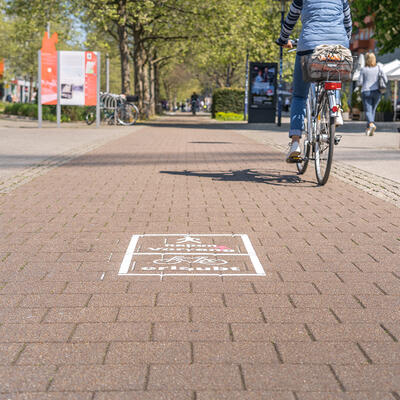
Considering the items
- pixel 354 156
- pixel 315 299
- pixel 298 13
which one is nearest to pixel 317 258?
pixel 315 299

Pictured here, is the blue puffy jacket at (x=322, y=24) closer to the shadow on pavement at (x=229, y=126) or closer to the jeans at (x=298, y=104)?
the jeans at (x=298, y=104)

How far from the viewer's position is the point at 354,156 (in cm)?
1191

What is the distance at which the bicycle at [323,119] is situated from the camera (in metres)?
7.19

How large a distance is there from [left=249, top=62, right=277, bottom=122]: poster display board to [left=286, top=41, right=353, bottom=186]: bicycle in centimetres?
2212

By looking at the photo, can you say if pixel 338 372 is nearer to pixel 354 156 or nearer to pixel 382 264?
pixel 382 264

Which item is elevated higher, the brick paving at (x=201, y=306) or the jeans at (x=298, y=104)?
the jeans at (x=298, y=104)

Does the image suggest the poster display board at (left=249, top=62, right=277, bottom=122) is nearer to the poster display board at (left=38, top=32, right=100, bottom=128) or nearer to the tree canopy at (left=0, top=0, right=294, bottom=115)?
the tree canopy at (left=0, top=0, right=294, bottom=115)

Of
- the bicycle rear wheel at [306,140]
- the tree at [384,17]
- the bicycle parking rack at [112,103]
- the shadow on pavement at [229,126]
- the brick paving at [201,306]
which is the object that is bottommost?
the brick paving at [201,306]

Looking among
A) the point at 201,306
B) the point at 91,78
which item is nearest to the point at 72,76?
the point at 91,78

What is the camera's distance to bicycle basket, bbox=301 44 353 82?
281 inches

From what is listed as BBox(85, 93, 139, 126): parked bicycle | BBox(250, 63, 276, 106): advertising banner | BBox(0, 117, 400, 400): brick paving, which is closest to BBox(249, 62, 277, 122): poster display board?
BBox(250, 63, 276, 106): advertising banner

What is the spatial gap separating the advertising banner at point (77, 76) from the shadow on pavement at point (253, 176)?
1519 centimetres

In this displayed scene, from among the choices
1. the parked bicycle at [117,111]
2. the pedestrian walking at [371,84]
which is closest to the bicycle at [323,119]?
the pedestrian walking at [371,84]

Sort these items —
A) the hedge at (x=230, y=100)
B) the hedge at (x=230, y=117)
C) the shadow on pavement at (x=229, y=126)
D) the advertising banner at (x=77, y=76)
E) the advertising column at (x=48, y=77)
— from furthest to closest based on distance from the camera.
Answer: the hedge at (x=230, y=100), the hedge at (x=230, y=117), the shadow on pavement at (x=229, y=126), the advertising banner at (x=77, y=76), the advertising column at (x=48, y=77)
